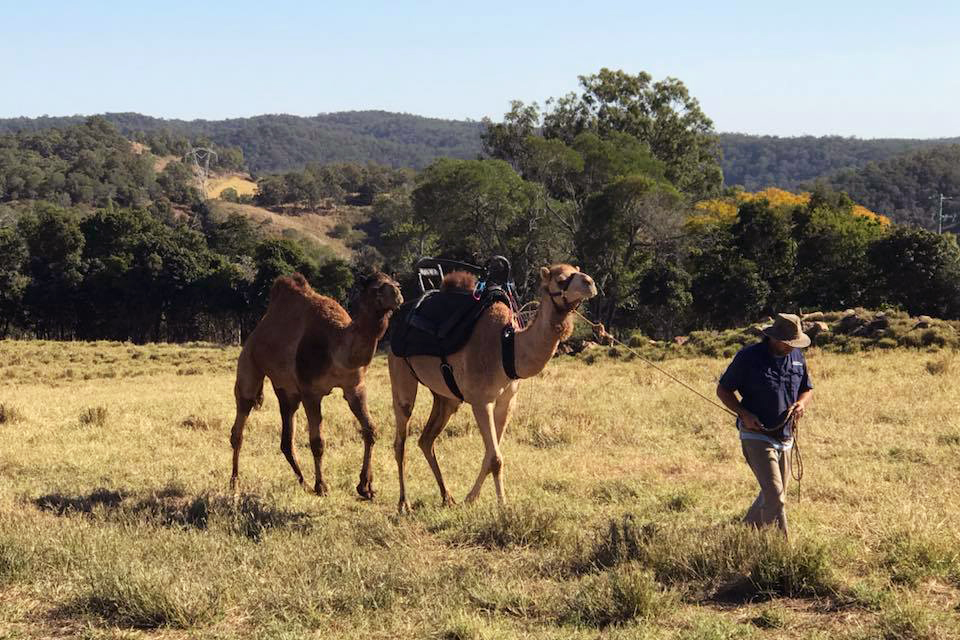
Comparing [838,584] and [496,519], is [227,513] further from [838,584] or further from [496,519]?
[838,584]

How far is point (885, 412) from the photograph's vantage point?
43.9 feet

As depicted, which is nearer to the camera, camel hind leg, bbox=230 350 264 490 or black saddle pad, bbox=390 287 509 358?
black saddle pad, bbox=390 287 509 358

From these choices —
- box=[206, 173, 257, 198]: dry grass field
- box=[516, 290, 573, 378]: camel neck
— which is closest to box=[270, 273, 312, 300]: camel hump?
box=[516, 290, 573, 378]: camel neck

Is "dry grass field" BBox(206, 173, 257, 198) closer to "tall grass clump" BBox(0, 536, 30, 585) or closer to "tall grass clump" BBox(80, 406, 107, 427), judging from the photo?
"tall grass clump" BBox(80, 406, 107, 427)

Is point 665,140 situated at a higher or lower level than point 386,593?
higher

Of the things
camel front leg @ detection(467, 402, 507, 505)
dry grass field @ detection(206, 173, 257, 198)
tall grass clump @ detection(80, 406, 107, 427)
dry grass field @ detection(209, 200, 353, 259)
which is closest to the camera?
camel front leg @ detection(467, 402, 507, 505)

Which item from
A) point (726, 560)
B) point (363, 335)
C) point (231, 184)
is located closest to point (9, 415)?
point (363, 335)

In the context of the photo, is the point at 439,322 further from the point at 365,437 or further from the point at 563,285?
the point at 563,285

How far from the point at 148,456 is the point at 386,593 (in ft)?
24.4

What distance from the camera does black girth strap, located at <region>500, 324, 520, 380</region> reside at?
845cm

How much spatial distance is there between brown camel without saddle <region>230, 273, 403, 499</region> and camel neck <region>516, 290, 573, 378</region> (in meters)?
1.37

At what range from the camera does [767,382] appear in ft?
22.4

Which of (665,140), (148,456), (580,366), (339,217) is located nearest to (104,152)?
(339,217)

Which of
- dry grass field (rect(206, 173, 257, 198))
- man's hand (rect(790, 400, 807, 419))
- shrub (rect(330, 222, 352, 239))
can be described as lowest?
man's hand (rect(790, 400, 807, 419))
